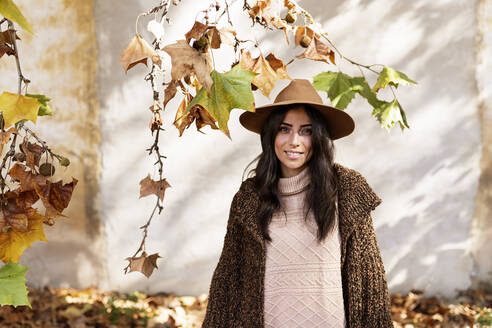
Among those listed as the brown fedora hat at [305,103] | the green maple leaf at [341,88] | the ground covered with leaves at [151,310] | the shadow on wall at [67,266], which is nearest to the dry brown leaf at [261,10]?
the brown fedora hat at [305,103]

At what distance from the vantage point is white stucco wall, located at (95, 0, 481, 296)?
3.90m

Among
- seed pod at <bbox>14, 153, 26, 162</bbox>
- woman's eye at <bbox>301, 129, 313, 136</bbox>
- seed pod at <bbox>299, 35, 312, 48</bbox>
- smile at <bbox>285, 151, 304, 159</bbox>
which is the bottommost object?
seed pod at <bbox>14, 153, 26, 162</bbox>

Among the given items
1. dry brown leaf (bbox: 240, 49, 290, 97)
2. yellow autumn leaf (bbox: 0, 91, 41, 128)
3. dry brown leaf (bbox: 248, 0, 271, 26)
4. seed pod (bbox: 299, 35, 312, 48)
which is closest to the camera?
yellow autumn leaf (bbox: 0, 91, 41, 128)

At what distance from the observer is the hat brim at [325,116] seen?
6.60ft

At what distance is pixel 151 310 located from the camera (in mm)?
3826

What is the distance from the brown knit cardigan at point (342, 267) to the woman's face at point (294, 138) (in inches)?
7.6

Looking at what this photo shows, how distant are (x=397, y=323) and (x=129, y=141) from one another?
238cm

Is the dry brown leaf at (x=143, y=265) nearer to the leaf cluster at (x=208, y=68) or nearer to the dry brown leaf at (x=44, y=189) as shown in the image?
the leaf cluster at (x=208, y=68)

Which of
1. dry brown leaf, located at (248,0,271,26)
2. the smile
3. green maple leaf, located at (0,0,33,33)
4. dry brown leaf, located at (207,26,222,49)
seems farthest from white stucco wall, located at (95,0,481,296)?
green maple leaf, located at (0,0,33,33)

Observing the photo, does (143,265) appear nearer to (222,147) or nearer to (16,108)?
(16,108)

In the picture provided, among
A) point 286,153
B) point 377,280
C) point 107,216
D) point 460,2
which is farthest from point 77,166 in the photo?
point 460,2

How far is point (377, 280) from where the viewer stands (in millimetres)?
1984

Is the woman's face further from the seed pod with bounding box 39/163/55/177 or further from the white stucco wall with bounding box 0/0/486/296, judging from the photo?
the white stucco wall with bounding box 0/0/486/296

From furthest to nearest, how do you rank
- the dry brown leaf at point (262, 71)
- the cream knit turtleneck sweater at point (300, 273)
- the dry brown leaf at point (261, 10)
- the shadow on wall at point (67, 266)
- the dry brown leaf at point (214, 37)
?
1. the shadow on wall at point (67, 266)
2. the cream knit turtleneck sweater at point (300, 273)
3. the dry brown leaf at point (261, 10)
4. the dry brown leaf at point (262, 71)
5. the dry brown leaf at point (214, 37)
